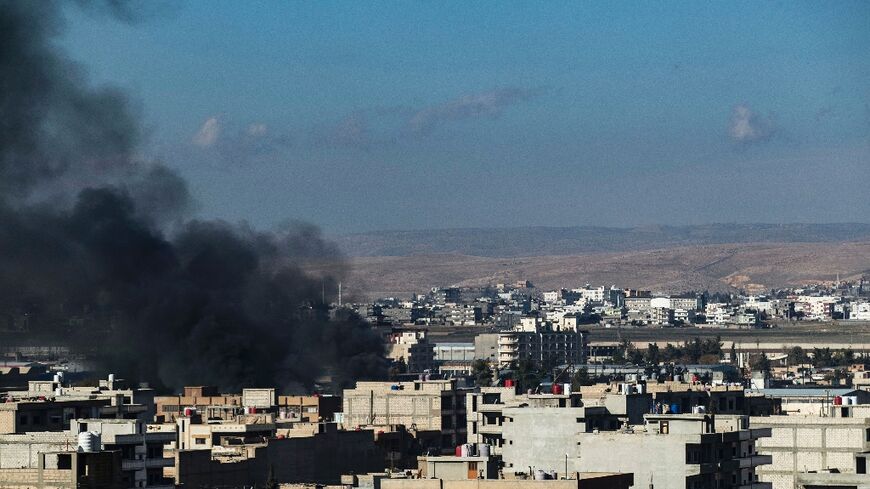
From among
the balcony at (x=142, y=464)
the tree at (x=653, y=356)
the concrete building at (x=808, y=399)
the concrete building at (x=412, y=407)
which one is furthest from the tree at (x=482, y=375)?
the balcony at (x=142, y=464)

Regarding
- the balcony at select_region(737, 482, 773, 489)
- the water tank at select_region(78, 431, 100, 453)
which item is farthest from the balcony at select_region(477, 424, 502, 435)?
the water tank at select_region(78, 431, 100, 453)

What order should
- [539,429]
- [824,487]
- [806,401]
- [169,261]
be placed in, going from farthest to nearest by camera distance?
[169,261] → [806,401] → [539,429] → [824,487]

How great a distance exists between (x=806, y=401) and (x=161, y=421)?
2245cm

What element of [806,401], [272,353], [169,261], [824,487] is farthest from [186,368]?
[824,487]

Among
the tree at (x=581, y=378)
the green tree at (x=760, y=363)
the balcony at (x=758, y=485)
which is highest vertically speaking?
the green tree at (x=760, y=363)

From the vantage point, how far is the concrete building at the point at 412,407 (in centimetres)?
7947

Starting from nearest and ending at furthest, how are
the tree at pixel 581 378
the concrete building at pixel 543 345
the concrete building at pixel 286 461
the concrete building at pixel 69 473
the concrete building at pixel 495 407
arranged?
1. the concrete building at pixel 69 473
2. the concrete building at pixel 286 461
3. the concrete building at pixel 495 407
4. the tree at pixel 581 378
5. the concrete building at pixel 543 345

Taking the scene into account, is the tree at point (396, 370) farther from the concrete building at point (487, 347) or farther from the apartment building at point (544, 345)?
the concrete building at point (487, 347)

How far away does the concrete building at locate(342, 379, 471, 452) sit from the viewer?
79.5 meters

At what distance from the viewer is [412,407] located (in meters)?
81.0

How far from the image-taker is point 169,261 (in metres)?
130

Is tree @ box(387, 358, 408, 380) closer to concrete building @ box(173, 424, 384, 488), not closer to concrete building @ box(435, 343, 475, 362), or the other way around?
concrete building @ box(435, 343, 475, 362)

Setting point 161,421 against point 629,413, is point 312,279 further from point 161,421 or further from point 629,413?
point 629,413

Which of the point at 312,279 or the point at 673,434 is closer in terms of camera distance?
the point at 673,434
